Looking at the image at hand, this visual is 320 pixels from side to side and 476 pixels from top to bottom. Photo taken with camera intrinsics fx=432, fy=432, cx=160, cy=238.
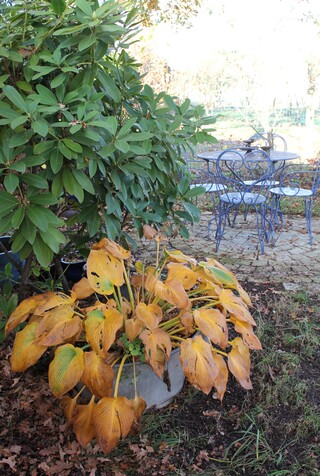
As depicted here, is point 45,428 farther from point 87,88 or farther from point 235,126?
point 235,126

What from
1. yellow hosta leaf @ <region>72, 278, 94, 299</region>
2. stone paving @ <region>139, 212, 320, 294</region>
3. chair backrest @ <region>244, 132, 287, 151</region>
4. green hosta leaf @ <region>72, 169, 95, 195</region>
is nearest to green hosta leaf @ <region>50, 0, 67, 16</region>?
green hosta leaf @ <region>72, 169, 95, 195</region>

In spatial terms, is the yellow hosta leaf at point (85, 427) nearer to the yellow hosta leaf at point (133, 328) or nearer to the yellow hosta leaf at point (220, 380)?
the yellow hosta leaf at point (133, 328)

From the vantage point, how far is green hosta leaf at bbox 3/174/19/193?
1.57 metres

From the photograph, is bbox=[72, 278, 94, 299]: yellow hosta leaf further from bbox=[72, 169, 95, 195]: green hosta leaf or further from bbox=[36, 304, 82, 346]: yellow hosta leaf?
bbox=[72, 169, 95, 195]: green hosta leaf

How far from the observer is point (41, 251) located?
68.9 inches

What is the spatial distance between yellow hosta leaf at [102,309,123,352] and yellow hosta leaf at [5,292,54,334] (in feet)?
1.17

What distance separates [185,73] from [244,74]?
1604mm

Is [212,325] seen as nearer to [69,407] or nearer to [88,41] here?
[69,407]

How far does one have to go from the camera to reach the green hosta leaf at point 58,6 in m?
1.61

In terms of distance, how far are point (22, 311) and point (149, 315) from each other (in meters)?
0.60

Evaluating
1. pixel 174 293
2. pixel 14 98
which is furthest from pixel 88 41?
pixel 174 293

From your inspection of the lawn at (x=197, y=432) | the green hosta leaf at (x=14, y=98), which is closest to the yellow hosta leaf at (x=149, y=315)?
the lawn at (x=197, y=432)

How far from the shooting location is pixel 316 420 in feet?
6.64

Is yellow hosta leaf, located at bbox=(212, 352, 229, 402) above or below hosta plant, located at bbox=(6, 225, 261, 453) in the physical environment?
below
